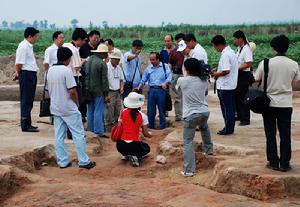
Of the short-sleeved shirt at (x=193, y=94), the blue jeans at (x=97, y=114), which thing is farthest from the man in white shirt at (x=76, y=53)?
the short-sleeved shirt at (x=193, y=94)

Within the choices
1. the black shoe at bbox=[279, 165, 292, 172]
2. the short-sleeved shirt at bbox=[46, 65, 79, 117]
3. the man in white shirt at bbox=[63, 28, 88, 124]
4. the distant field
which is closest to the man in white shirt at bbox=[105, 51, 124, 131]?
the man in white shirt at bbox=[63, 28, 88, 124]

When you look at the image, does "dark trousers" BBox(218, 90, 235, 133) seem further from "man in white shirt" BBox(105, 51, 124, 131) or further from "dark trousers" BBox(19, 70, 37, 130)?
"dark trousers" BBox(19, 70, 37, 130)

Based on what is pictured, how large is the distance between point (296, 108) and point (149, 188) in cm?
783

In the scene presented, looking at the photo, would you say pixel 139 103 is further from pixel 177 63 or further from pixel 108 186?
pixel 177 63

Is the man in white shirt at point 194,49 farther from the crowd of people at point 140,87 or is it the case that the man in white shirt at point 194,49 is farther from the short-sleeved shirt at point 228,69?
the short-sleeved shirt at point 228,69

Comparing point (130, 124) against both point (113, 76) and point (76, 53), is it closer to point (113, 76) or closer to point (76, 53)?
point (76, 53)

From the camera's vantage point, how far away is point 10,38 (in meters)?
43.2

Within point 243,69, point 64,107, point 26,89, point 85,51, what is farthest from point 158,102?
point 64,107

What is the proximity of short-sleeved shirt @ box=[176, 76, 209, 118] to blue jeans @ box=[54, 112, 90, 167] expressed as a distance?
5.34 feet

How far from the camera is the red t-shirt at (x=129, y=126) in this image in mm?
8352

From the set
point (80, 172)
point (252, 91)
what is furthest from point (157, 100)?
point (252, 91)

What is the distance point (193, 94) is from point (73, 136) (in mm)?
1925

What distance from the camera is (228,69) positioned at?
937cm

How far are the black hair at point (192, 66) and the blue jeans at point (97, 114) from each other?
284cm
